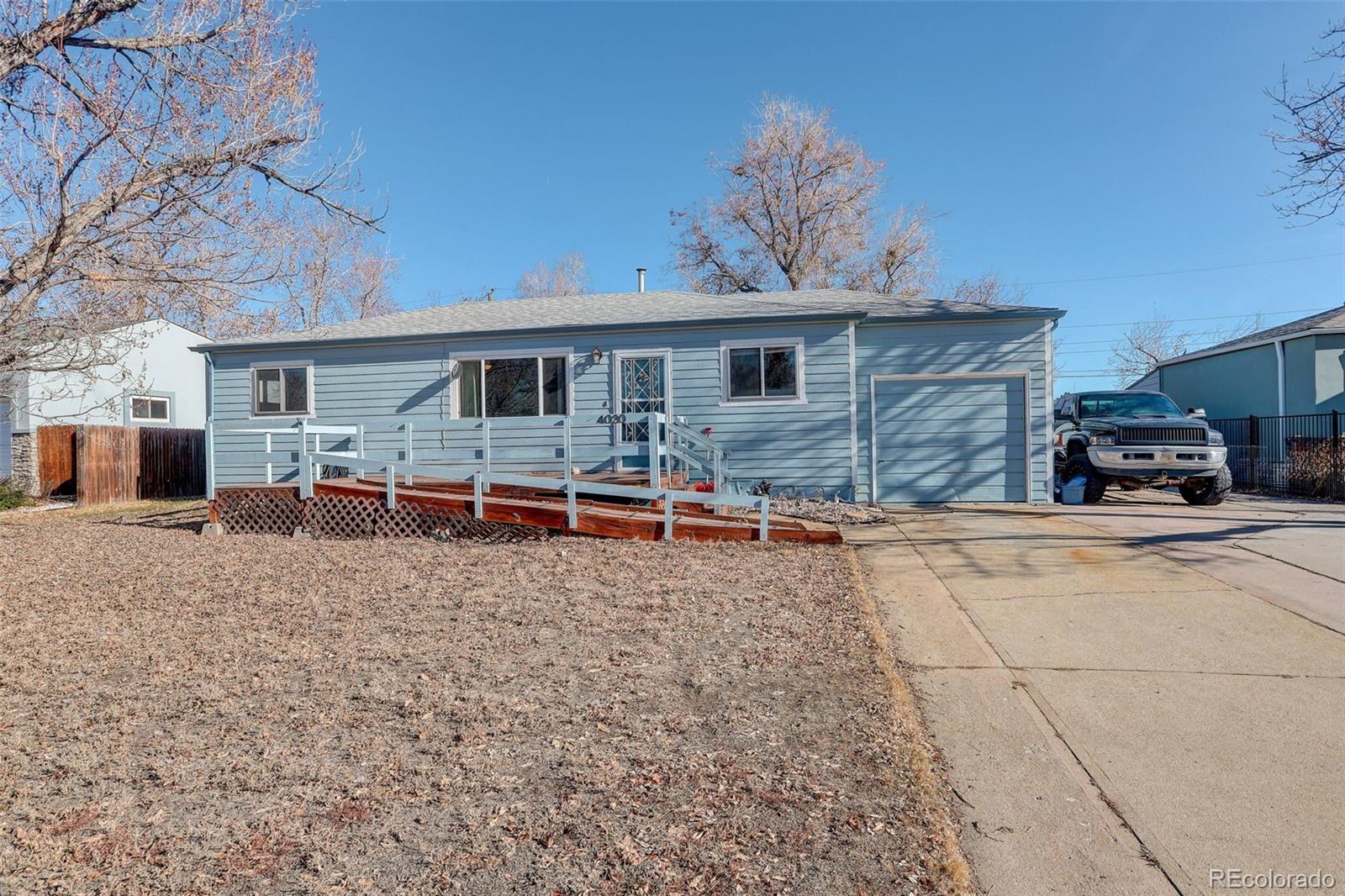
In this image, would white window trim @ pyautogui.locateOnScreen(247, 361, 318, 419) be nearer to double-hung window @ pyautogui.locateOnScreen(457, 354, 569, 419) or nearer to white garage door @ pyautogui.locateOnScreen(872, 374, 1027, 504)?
double-hung window @ pyautogui.locateOnScreen(457, 354, 569, 419)

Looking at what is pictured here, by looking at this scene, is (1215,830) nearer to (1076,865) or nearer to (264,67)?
(1076,865)

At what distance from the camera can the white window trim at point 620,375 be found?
484 inches

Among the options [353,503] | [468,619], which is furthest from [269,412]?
[468,619]

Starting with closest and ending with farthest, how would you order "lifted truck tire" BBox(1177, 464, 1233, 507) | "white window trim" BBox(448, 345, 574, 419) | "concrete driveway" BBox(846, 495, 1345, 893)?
"concrete driveway" BBox(846, 495, 1345, 893), "lifted truck tire" BBox(1177, 464, 1233, 507), "white window trim" BBox(448, 345, 574, 419)

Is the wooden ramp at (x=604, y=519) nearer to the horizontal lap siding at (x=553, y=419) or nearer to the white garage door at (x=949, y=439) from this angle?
the horizontal lap siding at (x=553, y=419)

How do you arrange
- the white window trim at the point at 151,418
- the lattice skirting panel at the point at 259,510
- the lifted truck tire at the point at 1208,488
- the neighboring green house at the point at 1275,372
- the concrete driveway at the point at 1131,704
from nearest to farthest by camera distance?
the concrete driveway at the point at 1131,704 < the lattice skirting panel at the point at 259,510 < the lifted truck tire at the point at 1208,488 < the neighboring green house at the point at 1275,372 < the white window trim at the point at 151,418

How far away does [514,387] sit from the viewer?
12.8m

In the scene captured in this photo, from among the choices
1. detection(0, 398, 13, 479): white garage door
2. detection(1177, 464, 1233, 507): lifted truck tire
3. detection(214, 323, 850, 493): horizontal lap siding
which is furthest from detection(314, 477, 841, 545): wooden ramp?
detection(0, 398, 13, 479): white garage door

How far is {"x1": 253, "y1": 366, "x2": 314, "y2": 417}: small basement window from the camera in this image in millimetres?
13344

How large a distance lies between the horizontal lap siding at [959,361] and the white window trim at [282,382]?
31.8ft

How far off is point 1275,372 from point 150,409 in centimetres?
2856

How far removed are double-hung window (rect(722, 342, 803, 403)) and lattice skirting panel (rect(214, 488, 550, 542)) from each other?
16.6 feet

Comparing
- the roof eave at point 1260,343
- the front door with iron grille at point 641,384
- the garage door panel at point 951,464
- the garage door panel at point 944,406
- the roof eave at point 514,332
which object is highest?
the roof eave at point 1260,343

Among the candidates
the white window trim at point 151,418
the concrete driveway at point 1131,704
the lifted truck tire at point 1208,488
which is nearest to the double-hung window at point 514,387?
the concrete driveway at point 1131,704
